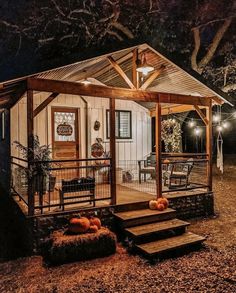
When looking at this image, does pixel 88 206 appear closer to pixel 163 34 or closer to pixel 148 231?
pixel 148 231

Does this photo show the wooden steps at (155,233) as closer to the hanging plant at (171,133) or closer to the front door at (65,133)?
the front door at (65,133)

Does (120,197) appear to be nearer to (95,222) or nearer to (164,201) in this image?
(164,201)

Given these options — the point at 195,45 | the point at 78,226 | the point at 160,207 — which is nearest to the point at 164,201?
the point at 160,207

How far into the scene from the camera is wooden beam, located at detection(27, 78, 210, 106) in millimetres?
5352

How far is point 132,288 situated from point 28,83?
13.4ft

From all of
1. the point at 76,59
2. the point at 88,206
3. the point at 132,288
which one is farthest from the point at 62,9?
the point at 132,288

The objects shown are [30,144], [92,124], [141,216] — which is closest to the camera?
[30,144]

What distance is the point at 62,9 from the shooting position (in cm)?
1415

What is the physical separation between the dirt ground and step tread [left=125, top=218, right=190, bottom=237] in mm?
410

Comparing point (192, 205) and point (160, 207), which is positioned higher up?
point (160, 207)

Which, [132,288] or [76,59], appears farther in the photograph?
[76,59]

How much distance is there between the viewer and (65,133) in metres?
8.98

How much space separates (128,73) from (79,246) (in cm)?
533

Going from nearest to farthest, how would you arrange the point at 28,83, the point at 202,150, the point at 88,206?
1. the point at 28,83
2. the point at 88,206
3. the point at 202,150
